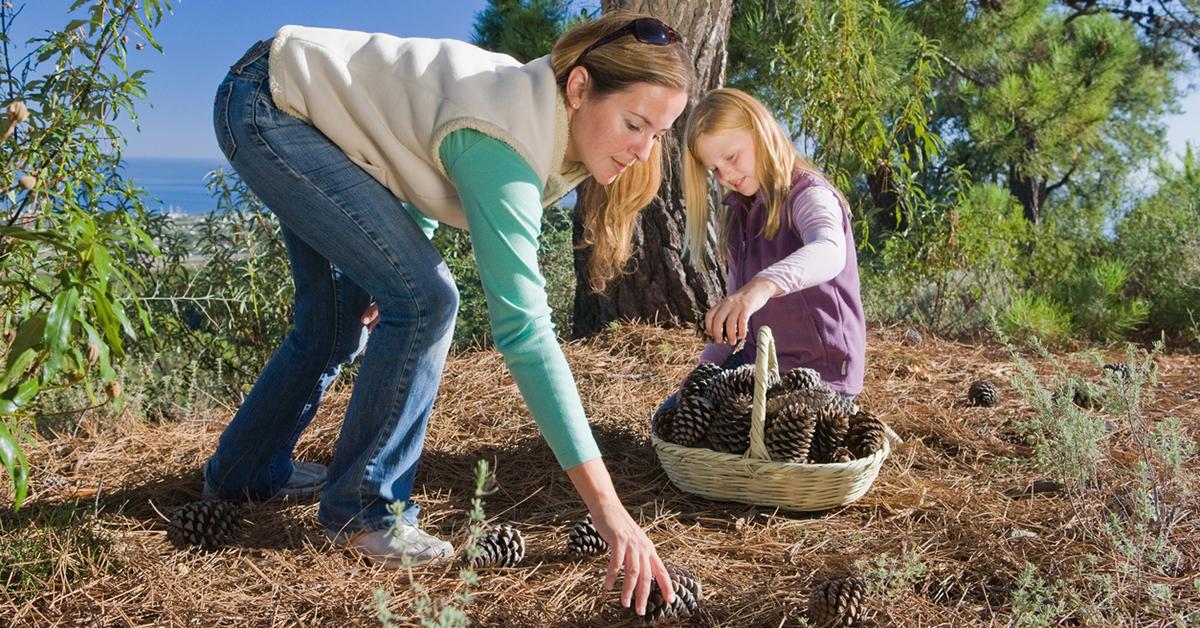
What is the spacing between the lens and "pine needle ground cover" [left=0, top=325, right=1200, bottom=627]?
64.5 inches

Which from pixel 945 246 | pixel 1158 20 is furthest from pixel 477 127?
pixel 1158 20

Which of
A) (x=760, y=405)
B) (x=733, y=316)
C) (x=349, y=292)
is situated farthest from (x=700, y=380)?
(x=349, y=292)

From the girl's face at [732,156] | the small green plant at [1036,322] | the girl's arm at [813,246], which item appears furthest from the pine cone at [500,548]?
the small green plant at [1036,322]

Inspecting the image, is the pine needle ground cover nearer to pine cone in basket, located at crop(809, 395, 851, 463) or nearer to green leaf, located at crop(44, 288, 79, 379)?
pine cone in basket, located at crop(809, 395, 851, 463)

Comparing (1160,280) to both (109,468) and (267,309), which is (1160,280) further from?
(109,468)

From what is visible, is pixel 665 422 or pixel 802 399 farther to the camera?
pixel 665 422

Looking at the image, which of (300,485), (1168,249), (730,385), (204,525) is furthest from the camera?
Result: (1168,249)

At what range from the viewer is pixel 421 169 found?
170 cm

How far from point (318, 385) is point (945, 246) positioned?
11.3 feet

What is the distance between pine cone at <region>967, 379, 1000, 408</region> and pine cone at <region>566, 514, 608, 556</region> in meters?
1.70

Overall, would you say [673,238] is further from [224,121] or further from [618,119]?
[224,121]

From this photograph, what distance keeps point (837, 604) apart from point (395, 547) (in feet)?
2.72

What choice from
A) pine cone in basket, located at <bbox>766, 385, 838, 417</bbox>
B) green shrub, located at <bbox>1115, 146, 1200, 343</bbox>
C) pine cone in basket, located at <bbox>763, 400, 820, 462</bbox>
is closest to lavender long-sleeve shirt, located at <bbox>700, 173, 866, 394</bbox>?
pine cone in basket, located at <bbox>766, 385, 838, 417</bbox>

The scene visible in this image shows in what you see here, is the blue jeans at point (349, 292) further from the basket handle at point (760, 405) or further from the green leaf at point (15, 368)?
the basket handle at point (760, 405)
